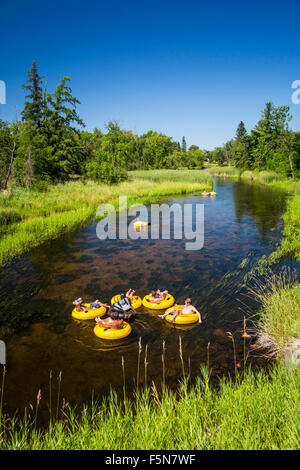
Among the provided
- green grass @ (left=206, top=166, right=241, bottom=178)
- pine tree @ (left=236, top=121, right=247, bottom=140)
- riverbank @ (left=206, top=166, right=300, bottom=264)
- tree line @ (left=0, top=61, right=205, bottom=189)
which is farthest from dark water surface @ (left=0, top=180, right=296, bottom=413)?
pine tree @ (left=236, top=121, right=247, bottom=140)

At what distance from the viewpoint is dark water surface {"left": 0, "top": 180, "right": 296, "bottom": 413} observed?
6.30m

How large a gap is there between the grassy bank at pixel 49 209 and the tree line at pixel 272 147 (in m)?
19.4

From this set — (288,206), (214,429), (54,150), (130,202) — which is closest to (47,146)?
(54,150)

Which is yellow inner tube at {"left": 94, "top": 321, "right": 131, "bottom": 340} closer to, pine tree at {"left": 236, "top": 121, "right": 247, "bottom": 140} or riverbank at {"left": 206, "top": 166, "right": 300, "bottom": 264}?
riverbank at {"left": 206, "top": 166, "right": 300, "bottom": 264}

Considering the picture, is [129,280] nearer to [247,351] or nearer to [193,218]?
[247,351]

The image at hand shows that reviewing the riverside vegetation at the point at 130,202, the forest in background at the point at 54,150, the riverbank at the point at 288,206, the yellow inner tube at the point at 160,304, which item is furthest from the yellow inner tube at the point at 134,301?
the forest in background at the point at 54,150

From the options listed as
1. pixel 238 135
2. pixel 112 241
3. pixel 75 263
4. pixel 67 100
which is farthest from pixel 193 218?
pixel 238 135

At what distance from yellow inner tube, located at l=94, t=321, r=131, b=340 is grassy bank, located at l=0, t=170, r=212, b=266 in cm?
703

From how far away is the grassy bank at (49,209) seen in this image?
14539 millimetres

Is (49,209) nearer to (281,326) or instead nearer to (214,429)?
(281,326)

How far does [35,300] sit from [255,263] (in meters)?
9.25

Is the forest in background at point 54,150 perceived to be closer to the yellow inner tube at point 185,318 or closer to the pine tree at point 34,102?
the pine tree at point 34,102

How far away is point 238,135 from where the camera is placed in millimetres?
91875

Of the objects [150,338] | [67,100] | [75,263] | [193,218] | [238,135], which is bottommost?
[150,338]
